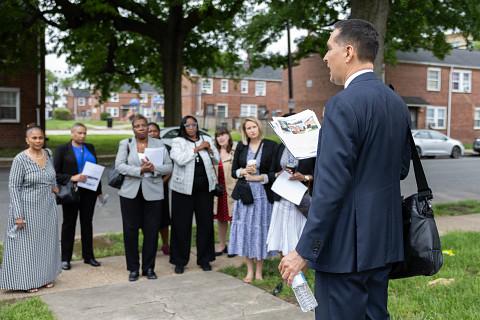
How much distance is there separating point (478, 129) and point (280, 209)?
127 feet

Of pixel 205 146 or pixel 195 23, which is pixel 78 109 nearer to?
pixel 195 23

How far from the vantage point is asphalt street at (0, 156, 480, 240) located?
9898mm

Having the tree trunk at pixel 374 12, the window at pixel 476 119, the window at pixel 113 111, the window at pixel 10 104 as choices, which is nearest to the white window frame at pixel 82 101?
the window at pixel 113 111

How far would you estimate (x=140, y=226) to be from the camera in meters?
6.66

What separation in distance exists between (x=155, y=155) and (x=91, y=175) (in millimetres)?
886

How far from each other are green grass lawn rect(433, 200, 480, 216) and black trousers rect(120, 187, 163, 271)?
6574 mm

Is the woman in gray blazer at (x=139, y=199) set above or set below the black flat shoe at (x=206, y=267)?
above

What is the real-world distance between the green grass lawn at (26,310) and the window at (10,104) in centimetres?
2322

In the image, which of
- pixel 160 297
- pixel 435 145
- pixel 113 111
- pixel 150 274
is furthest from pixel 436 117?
pixel 113 111

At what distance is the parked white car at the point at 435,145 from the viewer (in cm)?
2778

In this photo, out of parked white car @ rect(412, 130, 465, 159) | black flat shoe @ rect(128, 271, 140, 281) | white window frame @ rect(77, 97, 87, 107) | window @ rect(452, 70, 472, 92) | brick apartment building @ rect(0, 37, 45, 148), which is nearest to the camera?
black flat shoe @ rect(128, 271, 140, 281)

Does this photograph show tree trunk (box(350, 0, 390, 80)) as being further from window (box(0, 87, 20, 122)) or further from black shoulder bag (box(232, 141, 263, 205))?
window (box(0, 87, 20, 122))

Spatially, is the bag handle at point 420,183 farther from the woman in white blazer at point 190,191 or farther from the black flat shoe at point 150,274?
the black flat shoe at point 150,274

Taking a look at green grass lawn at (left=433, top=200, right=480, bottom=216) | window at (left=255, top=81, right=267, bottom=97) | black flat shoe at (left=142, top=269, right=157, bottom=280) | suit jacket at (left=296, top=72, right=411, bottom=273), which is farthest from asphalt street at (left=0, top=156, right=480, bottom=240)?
window at (left=255, top=81, right=267, bottom=97)
